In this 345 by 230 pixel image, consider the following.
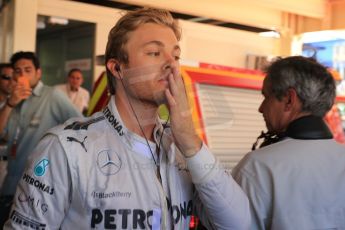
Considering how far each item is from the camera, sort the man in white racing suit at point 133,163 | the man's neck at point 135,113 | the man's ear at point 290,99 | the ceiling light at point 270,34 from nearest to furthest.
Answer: the man in white racing suit at point 133,163 → the man's neck at point 135,113 → the man's ear at point 290,99 → the ceiling light at point 270,34

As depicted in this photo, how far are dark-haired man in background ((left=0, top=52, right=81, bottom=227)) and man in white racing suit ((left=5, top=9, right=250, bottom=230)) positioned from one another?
5.93 feet

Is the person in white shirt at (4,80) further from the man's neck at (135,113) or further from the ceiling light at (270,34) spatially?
the ceiling light at (270,34)

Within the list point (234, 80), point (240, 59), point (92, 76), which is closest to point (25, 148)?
point (234, 80)

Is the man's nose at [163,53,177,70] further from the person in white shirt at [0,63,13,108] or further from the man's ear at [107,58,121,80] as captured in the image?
the person in white shirt at [0,63,13,108]

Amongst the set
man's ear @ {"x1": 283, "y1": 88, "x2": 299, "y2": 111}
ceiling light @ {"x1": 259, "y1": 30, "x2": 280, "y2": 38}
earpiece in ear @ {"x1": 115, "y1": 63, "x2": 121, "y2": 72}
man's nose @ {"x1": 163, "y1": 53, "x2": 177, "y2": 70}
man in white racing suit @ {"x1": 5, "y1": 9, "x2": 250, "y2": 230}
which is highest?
ceiling light @ {"x1": 259, "y1": 30, "x2": 280, "y2": 38}

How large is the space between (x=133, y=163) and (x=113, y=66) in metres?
0.28

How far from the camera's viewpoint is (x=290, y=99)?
168 centimetres

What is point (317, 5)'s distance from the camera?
791 cm

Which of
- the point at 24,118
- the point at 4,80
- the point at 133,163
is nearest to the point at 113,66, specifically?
the point at 133,163

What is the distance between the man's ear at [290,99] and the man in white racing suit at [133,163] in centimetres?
47

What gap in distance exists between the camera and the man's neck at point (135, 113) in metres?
1.34

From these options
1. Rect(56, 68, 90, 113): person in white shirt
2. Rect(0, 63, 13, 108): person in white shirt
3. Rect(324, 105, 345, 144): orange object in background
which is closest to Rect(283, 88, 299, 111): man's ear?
Rect(324, 105, 345, 144): orange object in background

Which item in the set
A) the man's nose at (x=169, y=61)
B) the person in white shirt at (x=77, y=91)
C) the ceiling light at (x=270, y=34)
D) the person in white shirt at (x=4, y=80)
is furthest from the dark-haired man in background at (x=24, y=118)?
the ceiling light at (x=270, y=34)

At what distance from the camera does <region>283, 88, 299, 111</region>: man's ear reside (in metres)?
1.67
